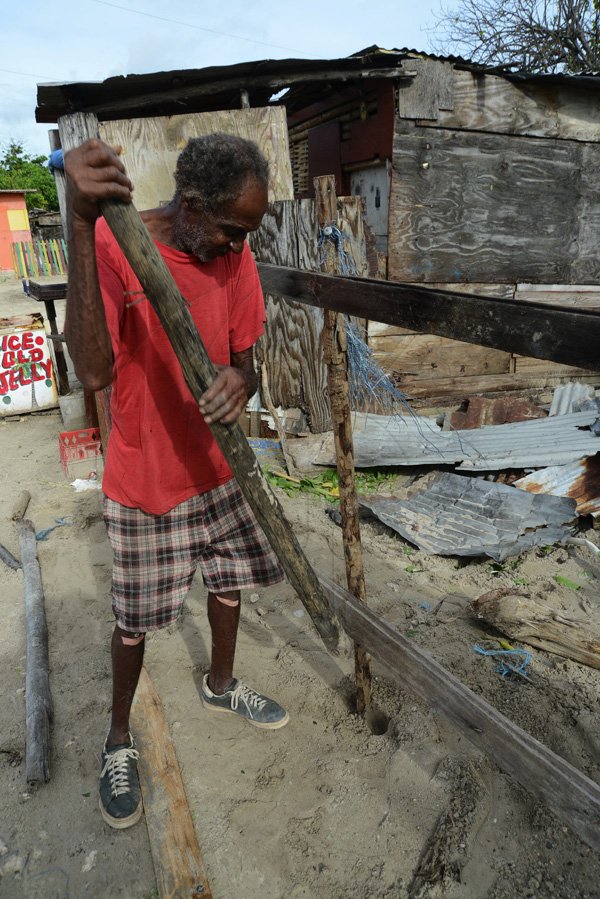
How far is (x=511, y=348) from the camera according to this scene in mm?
1378

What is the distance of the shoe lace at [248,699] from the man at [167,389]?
279 mm

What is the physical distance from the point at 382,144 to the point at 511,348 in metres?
5.25

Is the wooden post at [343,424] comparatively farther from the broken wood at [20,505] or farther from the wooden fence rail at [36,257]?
the wooden fence rail at [36,257]

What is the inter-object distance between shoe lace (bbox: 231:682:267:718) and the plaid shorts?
2.12 feet

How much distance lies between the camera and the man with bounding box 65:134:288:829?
4.92 ft

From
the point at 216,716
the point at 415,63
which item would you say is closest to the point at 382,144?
the point at 415,63

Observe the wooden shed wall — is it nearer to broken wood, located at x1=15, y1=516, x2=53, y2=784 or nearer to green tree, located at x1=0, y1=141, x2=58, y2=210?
broken wood, located at x1=15, y1=516, x2=53, y2=784

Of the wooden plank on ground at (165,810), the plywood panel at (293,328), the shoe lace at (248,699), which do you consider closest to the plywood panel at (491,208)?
the plywood panel at (293,328)

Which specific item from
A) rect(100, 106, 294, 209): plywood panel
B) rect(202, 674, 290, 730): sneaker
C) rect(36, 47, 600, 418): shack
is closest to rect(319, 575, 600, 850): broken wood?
rect(202, 674, 290, 730): sneaker

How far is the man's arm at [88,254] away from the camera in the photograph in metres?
1.24

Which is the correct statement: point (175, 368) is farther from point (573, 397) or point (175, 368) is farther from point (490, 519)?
point (573, 397)

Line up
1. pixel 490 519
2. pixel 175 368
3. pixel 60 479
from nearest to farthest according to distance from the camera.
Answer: pixel 175 368, pixel 490 519, pixel 60 479

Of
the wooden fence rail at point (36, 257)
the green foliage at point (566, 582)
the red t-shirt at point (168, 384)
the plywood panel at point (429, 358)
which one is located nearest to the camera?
the red t-shirt at point (168, 384)

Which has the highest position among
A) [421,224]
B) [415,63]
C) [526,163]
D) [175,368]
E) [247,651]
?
[415,63]
